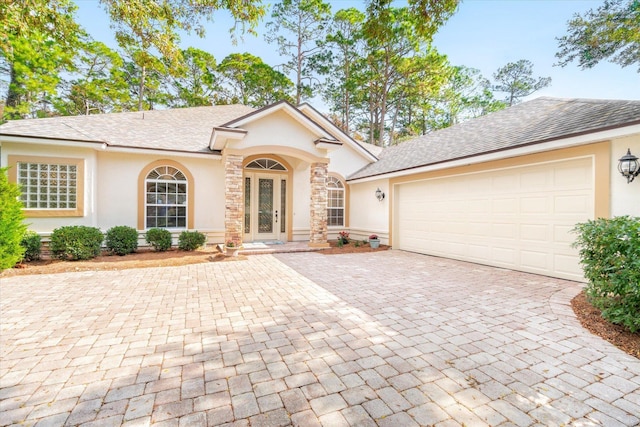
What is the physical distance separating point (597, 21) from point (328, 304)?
10.8m

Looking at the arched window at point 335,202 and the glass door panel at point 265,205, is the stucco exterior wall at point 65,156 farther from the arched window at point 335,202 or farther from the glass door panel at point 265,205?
the arched window at point 335,202

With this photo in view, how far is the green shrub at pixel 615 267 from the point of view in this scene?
3.48m

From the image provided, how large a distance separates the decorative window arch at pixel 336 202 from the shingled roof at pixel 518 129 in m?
0.94

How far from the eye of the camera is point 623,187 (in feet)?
17.3

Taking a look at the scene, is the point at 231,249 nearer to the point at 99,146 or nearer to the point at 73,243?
the point at 73,243

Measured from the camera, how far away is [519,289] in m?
5.58

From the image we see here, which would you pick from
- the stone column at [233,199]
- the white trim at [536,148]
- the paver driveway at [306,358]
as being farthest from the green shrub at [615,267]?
the stone column at [233,199]

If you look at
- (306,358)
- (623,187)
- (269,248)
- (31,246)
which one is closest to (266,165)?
(269,248)

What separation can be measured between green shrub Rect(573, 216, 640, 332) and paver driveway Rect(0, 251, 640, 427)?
48 cm

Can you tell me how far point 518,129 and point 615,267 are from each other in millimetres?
5476

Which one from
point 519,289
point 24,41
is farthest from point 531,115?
point 24,41

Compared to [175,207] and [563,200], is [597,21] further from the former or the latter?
[175,207]

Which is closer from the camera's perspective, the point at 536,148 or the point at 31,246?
the point at 536,148

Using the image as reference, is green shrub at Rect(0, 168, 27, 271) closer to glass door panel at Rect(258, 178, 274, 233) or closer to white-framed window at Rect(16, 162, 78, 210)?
white-framed window at Rect(16, 162, 78, 210)
